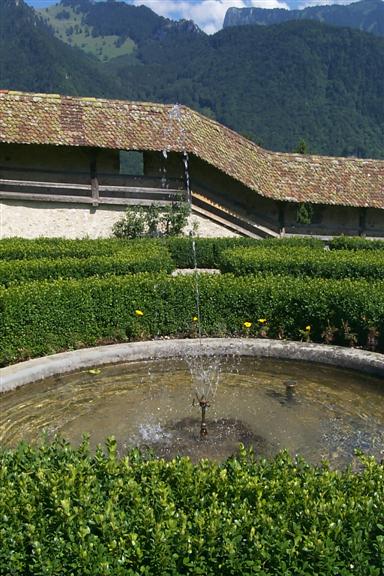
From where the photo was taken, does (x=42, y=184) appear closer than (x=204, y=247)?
No

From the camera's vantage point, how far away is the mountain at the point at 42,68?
139 meters

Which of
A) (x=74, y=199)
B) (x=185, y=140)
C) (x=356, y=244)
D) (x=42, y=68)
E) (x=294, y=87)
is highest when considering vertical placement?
(x=42, y=68)

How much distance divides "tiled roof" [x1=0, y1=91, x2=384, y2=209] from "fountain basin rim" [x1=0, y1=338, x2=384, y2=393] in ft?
33.2

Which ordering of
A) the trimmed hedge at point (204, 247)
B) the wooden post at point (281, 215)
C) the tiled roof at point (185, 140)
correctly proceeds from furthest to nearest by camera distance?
the wooden post at point (281, 215)
the tiled roof at point (185, 140)
the trimmed hedge at point (204, 247)

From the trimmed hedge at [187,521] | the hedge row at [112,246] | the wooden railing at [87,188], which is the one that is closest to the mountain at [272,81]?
the wooden railing at [87,188]

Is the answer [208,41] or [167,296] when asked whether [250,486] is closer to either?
[167,296]

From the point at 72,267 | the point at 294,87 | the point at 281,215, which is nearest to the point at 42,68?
the point at 294,87

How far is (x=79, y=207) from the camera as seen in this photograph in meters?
18.5

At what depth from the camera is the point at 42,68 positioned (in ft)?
470

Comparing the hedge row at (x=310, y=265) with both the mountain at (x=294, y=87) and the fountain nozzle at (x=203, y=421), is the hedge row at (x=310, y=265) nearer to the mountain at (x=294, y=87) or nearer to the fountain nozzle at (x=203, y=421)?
the fountain nozzle at (x=203, y=421)

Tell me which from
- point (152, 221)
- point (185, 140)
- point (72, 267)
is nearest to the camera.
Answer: point (72, 267)

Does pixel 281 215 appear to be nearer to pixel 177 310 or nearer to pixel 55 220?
pixel 55 220

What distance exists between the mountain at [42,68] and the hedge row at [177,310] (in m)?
131

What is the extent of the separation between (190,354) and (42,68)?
147 m
